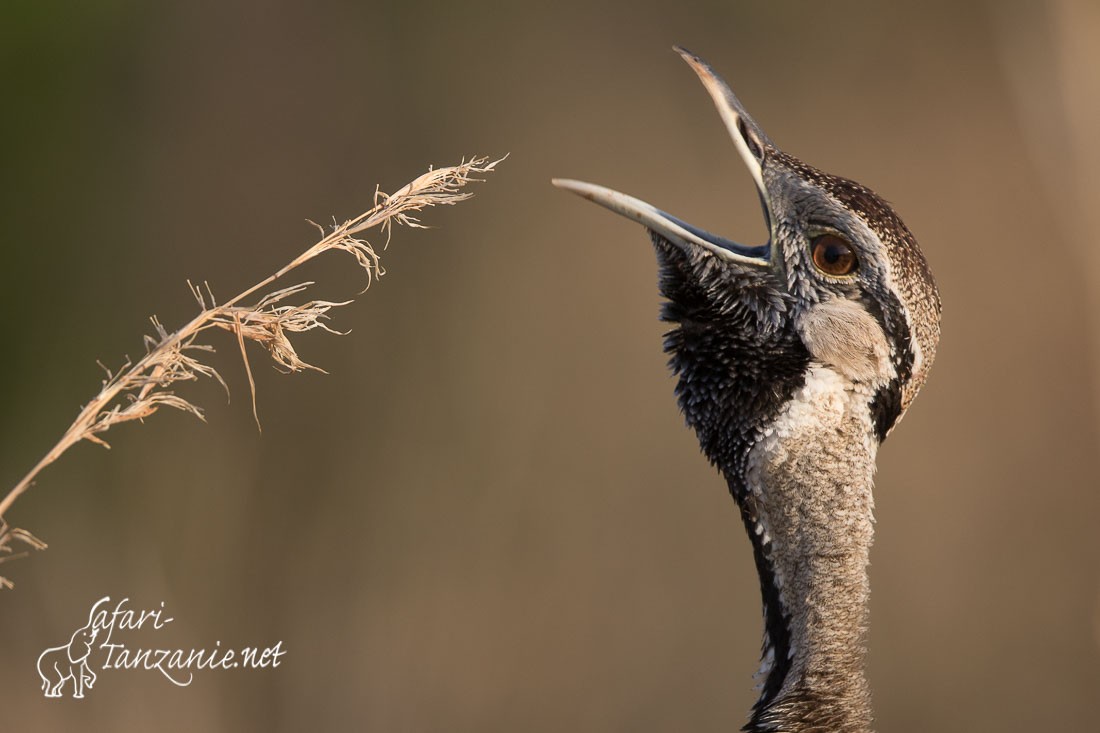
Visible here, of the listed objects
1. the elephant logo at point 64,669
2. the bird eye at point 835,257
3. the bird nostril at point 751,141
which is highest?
the bird nostril at point 751,141

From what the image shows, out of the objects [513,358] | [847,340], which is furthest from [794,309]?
[513,358]

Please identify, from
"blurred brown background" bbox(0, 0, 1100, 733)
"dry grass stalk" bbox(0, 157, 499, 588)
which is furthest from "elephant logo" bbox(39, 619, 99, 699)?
"dry grass stalk" bbox(0, 157, 499, 588)

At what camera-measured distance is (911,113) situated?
5.91 meters

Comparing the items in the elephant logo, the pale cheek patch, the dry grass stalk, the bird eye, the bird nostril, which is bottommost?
the dry grass stalk

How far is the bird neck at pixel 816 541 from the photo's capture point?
2576 mm

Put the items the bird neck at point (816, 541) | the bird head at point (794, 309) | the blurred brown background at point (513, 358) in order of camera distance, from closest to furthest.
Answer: the bird neck at point (816, 541)
the bird head at point (794, 309)
the blurred brown background at point (513, 358)

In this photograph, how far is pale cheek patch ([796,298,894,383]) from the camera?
267 centimetres

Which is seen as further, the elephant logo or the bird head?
the elephant logo

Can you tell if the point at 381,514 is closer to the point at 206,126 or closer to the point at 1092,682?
the point at 206,126

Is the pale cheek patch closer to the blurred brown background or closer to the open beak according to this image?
the open beak

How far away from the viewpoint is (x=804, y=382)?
266cm

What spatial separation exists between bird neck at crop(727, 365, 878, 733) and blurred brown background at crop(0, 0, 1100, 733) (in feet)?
8.73

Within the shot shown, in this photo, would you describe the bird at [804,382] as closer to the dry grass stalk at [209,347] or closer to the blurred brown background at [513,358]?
the dry grass stalk at [209,347]

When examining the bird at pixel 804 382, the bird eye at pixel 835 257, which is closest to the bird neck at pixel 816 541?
the bird at pixel 804 382
